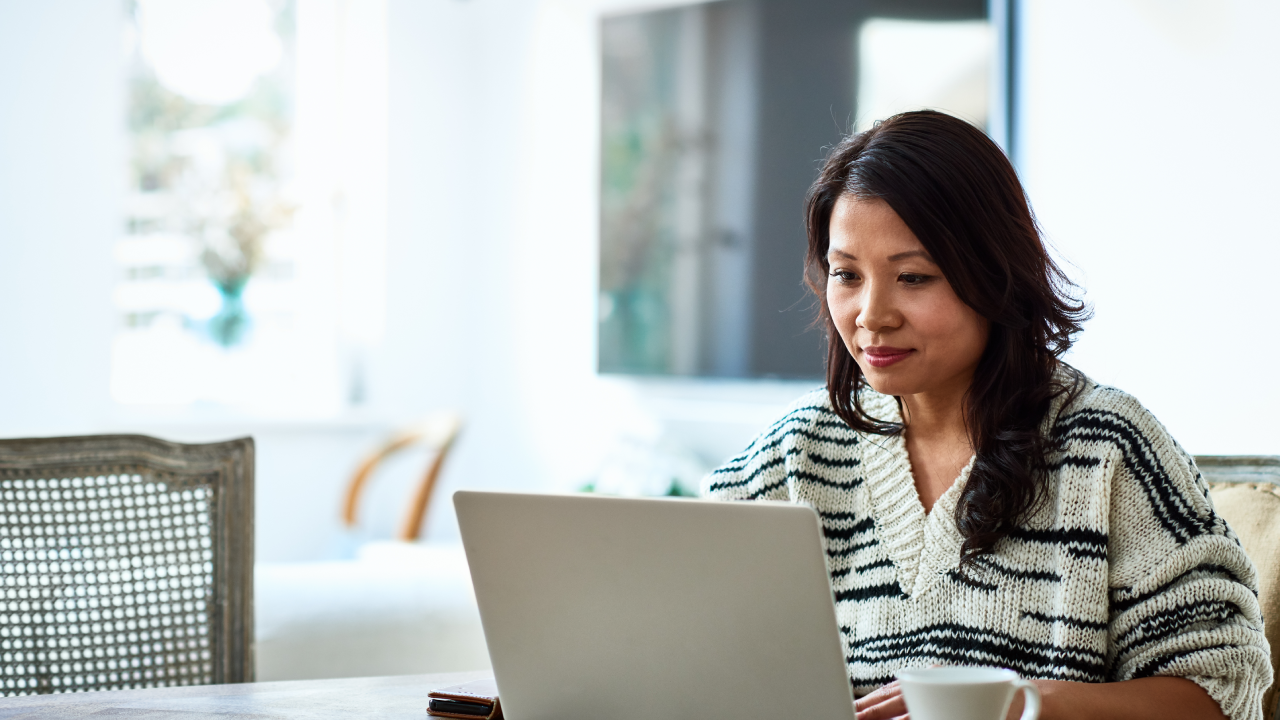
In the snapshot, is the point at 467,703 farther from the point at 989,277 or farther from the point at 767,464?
the point at 989,277

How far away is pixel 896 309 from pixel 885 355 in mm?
50

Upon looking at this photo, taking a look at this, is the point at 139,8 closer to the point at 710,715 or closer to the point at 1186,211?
the point at 1186,211

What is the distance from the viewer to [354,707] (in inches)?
42.3

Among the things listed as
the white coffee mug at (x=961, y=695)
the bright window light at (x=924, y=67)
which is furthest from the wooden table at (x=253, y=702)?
the bright window light at (x=924, y=67)

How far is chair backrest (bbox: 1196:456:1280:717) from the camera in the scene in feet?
3.96

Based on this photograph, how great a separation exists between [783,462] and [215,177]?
3.44 meters

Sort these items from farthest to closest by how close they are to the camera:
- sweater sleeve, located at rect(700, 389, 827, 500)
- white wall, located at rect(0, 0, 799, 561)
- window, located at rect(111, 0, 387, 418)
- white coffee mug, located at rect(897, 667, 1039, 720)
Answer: window, located at rect(111, 0, 387, 418), white wall, located at rect(0, 0, 799, 561), sweater sleeve, located at rect(700, 389, 827, 500), white coffee mug, located at rect(897, 667, 1039, 720)

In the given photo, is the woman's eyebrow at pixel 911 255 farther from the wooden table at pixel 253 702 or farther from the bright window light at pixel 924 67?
the bright window light at pixel 924 67

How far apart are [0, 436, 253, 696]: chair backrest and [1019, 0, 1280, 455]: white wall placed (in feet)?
4.49

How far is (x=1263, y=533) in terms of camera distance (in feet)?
4.05

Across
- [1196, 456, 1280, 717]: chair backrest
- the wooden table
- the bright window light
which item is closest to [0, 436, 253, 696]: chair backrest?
the wooden table

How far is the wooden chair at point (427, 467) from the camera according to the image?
367 centimetres

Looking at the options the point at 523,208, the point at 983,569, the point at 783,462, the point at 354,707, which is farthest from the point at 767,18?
the point at 354,707

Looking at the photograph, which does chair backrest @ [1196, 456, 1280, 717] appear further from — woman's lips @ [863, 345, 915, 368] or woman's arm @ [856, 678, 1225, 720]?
woman's lips @ [863, 345, 915, 368]
